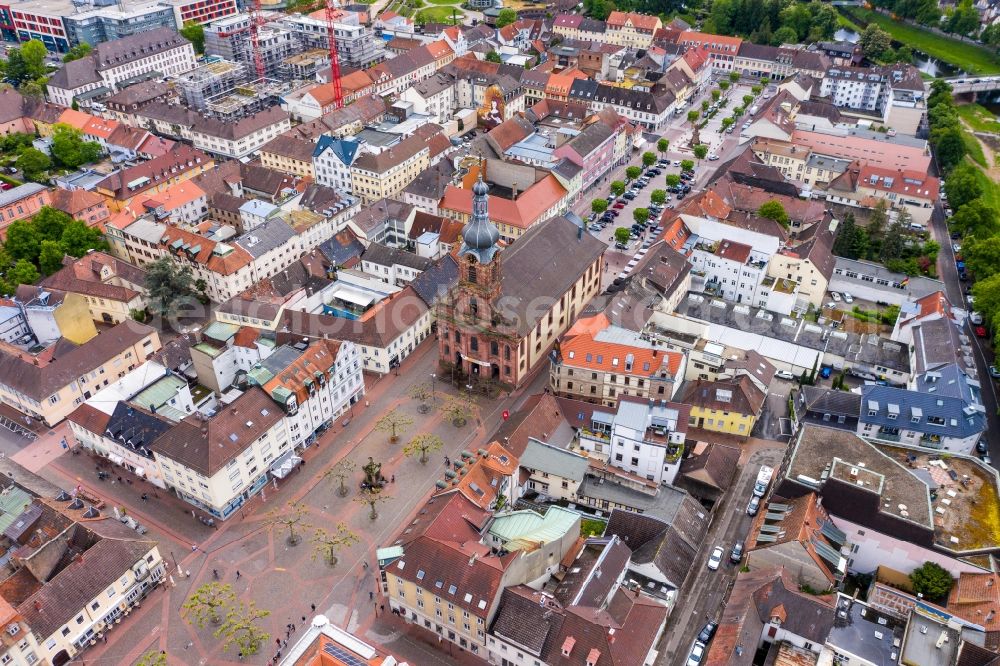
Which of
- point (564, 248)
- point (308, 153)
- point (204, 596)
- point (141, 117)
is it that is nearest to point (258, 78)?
point (141, 117)

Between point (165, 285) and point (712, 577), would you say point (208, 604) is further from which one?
point (165, 285)

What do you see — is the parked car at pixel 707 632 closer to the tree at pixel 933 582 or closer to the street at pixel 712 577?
the street at pixel 712 577

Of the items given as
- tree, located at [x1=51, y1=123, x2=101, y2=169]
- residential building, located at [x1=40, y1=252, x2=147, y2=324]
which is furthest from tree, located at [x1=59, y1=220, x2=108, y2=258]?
tree, located at [x1=51, y1=123, x2=101, y2=169]

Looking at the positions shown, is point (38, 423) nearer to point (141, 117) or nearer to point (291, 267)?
point (291, 267)

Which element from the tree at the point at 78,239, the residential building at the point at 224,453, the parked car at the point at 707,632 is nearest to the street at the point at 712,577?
the parked car at the point at 707,632

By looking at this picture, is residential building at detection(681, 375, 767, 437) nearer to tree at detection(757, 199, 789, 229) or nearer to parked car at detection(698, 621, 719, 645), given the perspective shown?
parked car at detection(698, 621, 719, 645)
